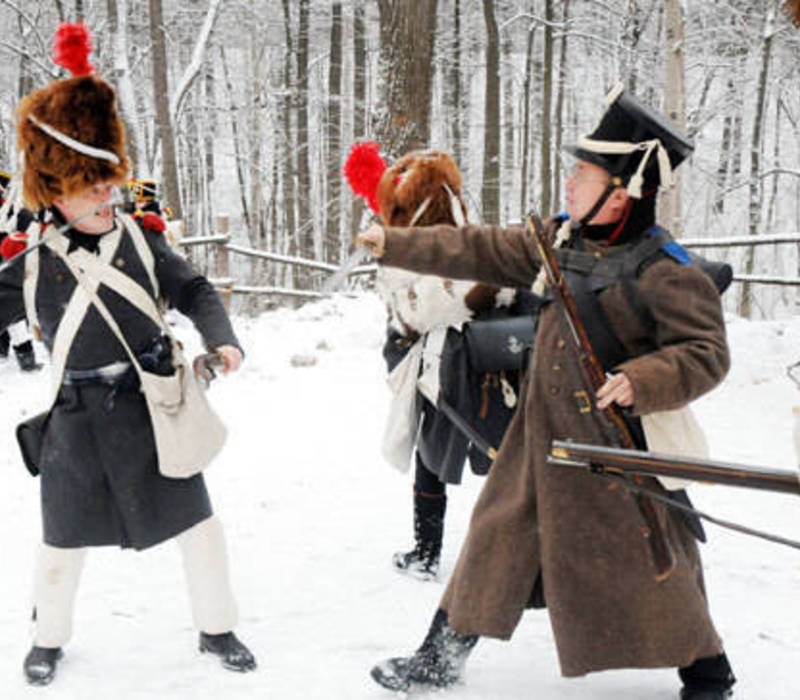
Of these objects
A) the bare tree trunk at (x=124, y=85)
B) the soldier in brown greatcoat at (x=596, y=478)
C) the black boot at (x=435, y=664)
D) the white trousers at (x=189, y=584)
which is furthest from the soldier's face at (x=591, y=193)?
the bare tree trunk at (x=124, y=85)

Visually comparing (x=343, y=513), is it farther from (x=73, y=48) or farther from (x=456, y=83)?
(x=456, y=83)

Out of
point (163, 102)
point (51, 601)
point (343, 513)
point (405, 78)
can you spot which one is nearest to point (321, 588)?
point (343, 513)

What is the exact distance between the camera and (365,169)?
329 cm

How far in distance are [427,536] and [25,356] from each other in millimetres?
5982

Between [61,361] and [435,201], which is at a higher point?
[435,201]

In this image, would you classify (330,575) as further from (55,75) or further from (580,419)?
(55,75)

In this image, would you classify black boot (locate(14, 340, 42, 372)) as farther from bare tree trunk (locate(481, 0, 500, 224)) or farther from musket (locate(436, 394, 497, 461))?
bare tree trunk (locate(481, 0, 500, 224))

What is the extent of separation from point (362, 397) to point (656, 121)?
16.6ft

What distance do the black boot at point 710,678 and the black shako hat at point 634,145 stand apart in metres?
1.45

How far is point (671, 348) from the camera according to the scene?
2117 mm

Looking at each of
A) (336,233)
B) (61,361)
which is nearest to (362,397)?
(61,361)

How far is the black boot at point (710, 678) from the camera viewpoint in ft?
8.01

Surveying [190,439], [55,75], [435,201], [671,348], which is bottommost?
[190,439]

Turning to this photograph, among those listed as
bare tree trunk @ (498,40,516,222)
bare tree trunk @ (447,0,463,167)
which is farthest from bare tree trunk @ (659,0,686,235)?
bare tree trunk @ (498,40,516,222)
